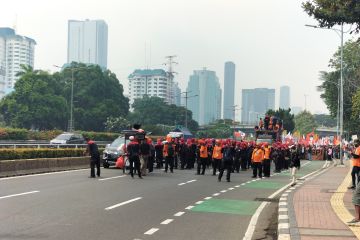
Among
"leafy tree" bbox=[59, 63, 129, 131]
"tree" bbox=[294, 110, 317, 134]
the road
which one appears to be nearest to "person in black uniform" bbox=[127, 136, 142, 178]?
the road

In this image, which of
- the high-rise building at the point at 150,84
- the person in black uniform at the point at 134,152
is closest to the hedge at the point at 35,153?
the person in black uniform at the point at 134,152

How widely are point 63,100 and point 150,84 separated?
8398 cm

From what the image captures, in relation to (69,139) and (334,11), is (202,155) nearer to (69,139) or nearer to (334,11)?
(334,11)

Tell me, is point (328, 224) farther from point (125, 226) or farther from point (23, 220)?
point (23, 220)

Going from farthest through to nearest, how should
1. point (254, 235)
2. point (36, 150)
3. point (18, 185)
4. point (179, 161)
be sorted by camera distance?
point (179, 161) → point (36, 150) → point (18, 185) → point (254, 235)

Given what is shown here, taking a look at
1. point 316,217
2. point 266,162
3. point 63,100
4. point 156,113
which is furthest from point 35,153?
point 156,113

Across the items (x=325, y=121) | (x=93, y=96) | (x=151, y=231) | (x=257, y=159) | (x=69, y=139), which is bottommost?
(x=151, y=231)

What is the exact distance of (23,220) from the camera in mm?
10414

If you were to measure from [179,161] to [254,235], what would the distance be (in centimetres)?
2253

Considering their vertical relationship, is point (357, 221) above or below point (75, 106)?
below

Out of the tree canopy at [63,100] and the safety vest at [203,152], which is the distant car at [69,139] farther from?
the tree canopy at [63,100]

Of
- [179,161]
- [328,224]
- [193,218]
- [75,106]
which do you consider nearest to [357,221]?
[328,224]

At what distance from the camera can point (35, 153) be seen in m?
25.1

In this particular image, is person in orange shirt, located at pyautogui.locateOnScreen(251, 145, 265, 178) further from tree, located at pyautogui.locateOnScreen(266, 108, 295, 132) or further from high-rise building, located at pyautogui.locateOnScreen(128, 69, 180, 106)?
high-rise building, located at pyautogui.locateOnScreen(128, 69, 180, 106)
